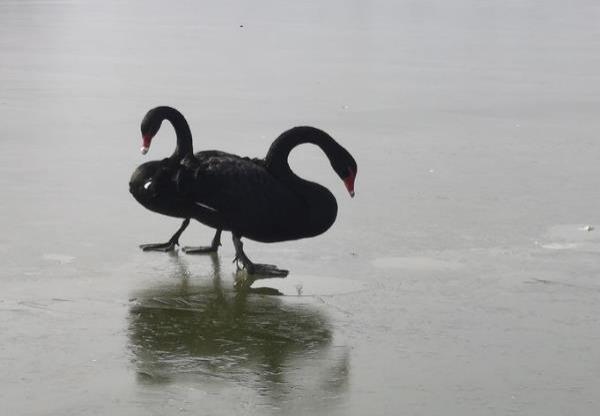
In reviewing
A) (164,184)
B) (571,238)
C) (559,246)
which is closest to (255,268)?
(164,184)

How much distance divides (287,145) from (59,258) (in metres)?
1.10

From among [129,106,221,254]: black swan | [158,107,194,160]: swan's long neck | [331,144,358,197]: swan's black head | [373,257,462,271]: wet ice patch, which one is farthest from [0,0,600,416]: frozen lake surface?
[158,107,194,160]: swan's long neck

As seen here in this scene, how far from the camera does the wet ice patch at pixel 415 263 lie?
573 cm

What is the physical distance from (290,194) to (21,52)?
31.7ft

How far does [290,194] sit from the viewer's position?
5.67 meters

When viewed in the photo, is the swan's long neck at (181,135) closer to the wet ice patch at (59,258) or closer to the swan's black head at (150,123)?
the swan's black head at (150,123)

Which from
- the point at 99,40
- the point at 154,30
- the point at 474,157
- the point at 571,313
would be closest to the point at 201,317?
the point at 571,313

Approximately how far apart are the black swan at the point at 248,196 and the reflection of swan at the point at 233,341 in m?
0.32

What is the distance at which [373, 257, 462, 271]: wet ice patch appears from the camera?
5.73 meters

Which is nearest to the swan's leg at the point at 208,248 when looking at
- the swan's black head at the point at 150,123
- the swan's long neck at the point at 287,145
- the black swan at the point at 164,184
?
the black swan at the point at 164,184

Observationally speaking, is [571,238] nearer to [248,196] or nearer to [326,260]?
[326,260]

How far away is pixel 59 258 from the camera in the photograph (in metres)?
5.69

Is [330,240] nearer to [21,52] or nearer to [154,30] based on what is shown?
[21,52]

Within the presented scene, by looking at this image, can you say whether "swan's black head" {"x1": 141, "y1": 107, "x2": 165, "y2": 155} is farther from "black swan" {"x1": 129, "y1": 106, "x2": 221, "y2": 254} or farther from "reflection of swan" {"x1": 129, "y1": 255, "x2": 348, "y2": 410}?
"reflection of swan" {"x1": 129, "y1": 255, "x2": 348, "y2": 410}
